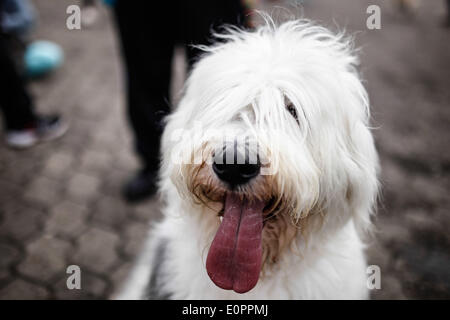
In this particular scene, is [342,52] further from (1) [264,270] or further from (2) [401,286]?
(2) [401,286]

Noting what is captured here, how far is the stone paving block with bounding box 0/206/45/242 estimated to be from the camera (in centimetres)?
325

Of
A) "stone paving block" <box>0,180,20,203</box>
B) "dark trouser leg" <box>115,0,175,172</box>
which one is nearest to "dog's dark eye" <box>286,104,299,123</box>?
"dark trouser leg" <box>115,0,175,172</box>

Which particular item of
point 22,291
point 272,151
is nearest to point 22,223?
point 22,291

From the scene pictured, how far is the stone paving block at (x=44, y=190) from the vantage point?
361 centimetres

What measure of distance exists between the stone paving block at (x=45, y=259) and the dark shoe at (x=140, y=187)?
27.9 inches

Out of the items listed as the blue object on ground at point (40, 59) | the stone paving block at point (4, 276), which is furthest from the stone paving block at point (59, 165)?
the blue object on ground at point (40, 59)

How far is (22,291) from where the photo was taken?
2.80 meters

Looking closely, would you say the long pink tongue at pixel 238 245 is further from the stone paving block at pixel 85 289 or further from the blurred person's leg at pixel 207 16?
the stone paving block at pixel 85 289

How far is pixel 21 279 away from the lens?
9.47ft

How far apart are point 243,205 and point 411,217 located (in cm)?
245

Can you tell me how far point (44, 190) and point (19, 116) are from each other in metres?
1.03

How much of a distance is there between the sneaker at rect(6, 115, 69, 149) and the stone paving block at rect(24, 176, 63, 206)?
0.63 meters

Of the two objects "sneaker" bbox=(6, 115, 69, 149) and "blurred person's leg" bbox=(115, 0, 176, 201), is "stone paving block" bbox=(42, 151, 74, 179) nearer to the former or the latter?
"sneaker" bbox=(6, 115, 69, 149)
